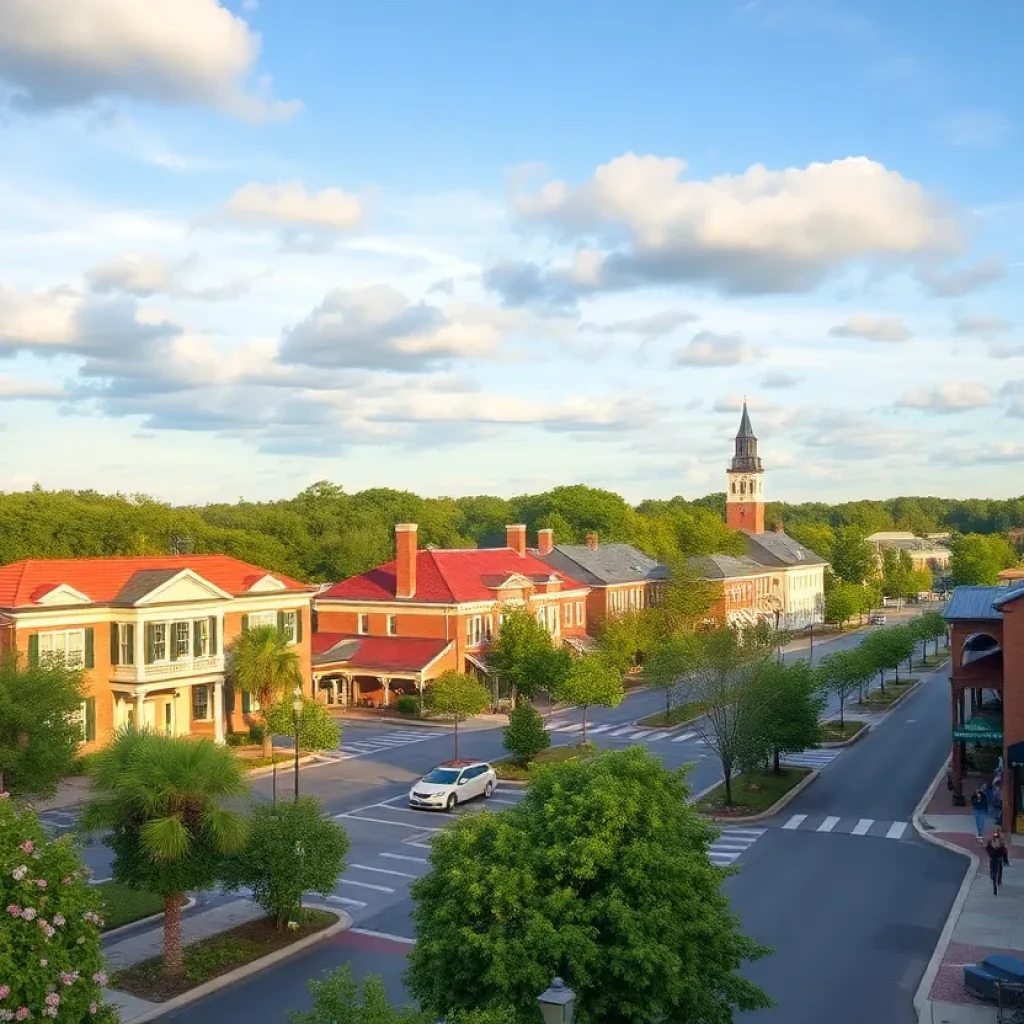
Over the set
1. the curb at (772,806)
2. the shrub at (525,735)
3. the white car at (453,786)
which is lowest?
the curb at (772,806)

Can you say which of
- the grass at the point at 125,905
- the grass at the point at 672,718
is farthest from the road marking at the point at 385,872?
the grass at the point at 672,718

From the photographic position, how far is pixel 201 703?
158 feet

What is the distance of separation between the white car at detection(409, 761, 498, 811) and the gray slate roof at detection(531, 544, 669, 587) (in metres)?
41.4

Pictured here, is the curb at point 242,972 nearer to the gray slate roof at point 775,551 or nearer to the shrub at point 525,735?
the shrub at point 525,735

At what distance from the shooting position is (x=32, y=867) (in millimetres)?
14891

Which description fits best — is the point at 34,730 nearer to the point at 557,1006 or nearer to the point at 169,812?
the point at 169,812

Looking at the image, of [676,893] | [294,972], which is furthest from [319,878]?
[676,893]

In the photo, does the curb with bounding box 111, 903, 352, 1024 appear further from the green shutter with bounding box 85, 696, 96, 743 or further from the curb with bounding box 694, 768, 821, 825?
the green shutter with bounding box 85, 696, 96, 743

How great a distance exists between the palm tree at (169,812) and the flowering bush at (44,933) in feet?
17.7

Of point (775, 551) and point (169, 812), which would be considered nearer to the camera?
point (169, 812)

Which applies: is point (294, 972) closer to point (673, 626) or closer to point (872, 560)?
point (673, 626)

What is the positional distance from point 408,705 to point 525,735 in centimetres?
1672

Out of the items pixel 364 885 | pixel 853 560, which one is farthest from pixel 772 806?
pixel 853 560

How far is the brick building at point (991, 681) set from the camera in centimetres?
3125
